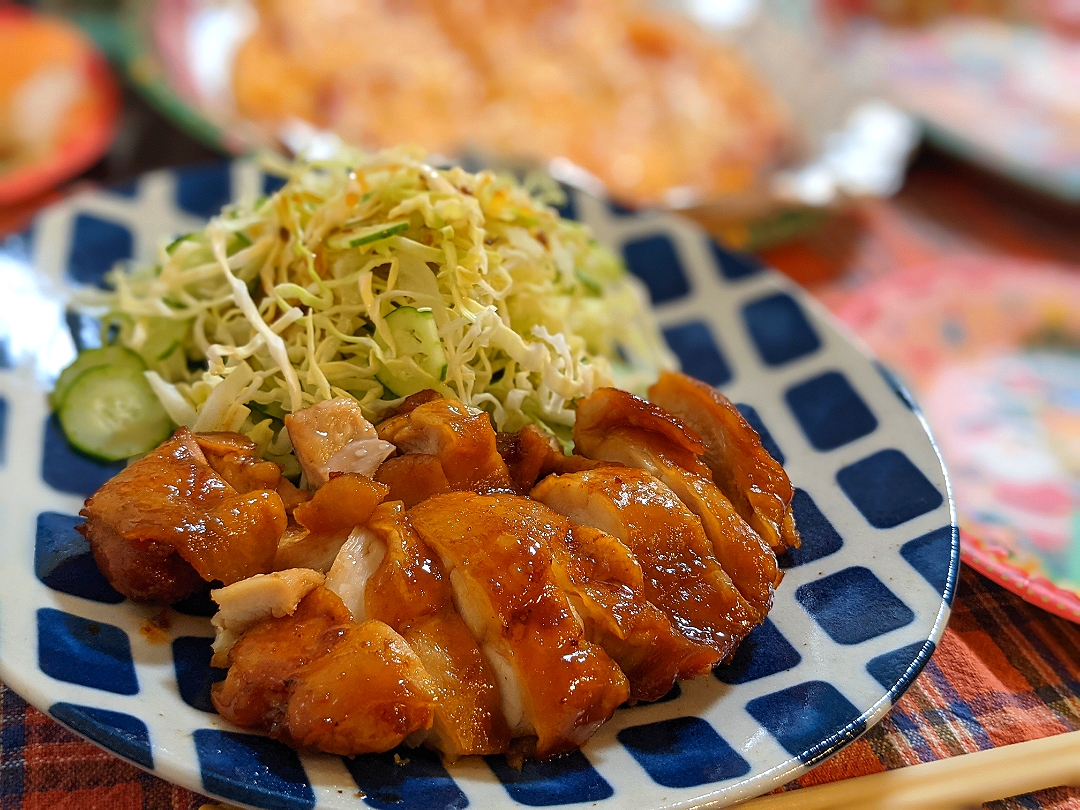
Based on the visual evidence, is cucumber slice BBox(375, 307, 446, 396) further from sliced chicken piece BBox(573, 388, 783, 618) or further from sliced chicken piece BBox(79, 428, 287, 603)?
sliced chicken piece BBox(79, 428, 287, 603)

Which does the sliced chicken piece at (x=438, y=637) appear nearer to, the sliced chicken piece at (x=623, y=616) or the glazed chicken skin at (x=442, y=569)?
the glazed chicken skin at (x=442, y=569)

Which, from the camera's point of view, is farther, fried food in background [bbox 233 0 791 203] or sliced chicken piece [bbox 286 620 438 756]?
fried food in background [bbox 233 0 791 203]

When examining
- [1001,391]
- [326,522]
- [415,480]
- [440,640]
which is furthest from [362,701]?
[1001,391]

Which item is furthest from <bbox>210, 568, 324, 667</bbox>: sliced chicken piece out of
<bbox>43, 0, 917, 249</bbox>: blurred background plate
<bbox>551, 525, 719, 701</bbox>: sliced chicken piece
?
<bbox>43, 0, 917, 249</bbox>: blurred background plate

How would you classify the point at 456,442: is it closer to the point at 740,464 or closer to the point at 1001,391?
the point at 740,464

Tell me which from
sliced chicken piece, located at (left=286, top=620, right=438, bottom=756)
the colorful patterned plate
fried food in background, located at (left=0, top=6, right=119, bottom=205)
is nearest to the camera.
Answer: sliced chicken piece, located at (left=286, top=620, right=438, bottom=756)

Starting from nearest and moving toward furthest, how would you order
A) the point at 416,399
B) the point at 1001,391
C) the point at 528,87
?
1. the point at 416,399
2. the point at 1001,391
3. the point at 528,87
